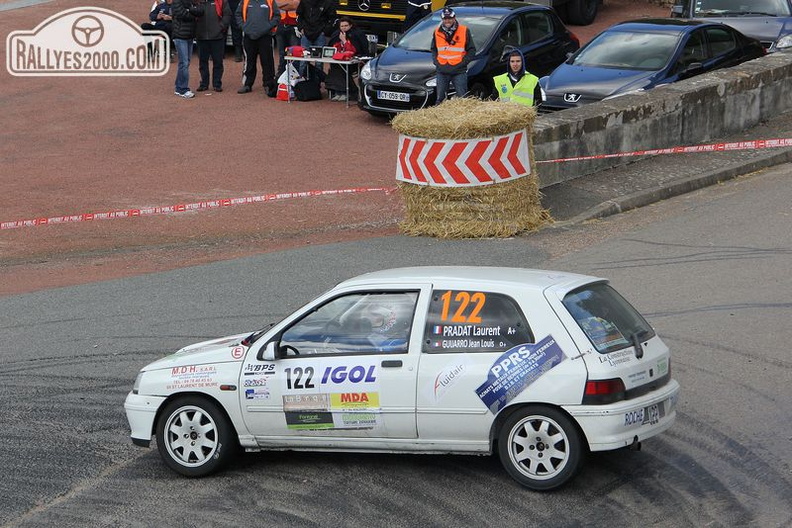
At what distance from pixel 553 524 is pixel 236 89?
1828cm

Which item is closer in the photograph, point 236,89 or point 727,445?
point 727,445

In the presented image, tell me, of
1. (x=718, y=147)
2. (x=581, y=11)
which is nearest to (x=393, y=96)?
(x=718, y=147)

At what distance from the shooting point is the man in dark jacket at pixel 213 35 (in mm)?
22641

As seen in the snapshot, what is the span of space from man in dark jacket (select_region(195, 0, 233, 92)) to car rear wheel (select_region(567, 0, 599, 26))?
32.8 feet

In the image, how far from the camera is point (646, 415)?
695 centimetres

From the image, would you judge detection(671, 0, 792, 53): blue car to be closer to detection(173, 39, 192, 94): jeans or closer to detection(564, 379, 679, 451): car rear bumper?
detection(173, 39, 192, 94): jeans

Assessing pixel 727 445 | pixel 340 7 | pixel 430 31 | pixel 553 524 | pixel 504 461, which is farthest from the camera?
pixel 340 7

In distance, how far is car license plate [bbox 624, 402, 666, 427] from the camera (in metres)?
6.82

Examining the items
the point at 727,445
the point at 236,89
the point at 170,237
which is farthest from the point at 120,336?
the point at 236,89

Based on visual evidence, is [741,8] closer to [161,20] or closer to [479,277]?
[161,20]

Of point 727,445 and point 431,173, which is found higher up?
point 431,173

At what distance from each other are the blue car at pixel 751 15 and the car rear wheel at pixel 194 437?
53.1 feet

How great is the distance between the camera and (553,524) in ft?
21.3

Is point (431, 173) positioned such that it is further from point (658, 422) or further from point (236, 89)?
point (236, 89)
